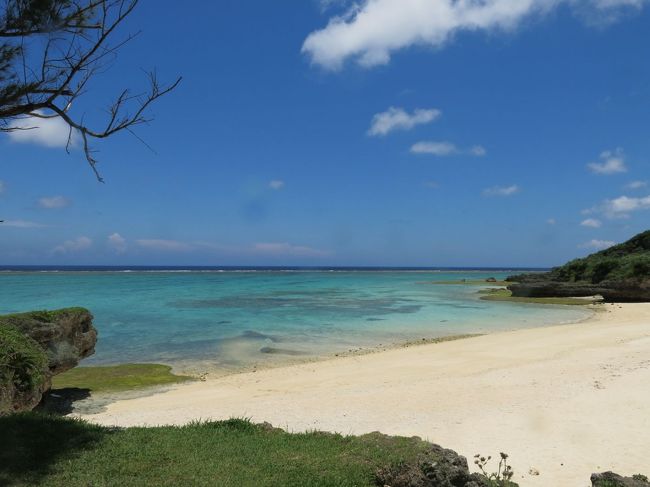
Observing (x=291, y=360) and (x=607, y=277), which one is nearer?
(x=291, y=360)

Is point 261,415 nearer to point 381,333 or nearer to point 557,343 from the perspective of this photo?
point 557,343

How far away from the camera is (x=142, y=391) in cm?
1589

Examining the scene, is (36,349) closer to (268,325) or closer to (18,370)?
(18,370)

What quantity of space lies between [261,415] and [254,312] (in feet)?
92.1

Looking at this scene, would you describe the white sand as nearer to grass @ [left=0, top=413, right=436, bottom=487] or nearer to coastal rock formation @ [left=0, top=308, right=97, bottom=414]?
coastal rock formation @ [left=0, top=308, right=97, bottom=414]

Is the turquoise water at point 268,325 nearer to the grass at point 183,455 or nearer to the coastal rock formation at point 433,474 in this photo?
the grass at point 183,455

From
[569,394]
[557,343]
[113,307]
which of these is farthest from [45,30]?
[113,307]

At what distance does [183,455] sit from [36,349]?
711 centimetres

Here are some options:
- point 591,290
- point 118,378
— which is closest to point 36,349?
point 118,378

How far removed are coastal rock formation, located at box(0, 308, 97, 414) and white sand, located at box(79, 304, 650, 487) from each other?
1.99 metres

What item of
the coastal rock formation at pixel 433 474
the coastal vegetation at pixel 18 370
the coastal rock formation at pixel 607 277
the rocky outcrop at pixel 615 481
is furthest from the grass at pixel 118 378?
the coastal rock formation at pixel 607 277

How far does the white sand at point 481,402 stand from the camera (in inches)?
342

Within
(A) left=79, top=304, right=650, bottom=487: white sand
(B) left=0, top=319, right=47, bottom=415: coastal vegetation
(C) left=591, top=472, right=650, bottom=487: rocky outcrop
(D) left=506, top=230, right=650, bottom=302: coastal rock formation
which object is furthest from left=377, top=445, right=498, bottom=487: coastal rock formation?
(D) left=506, top=230, right=650, bottom=302: coastal rock formation

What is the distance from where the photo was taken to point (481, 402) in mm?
11961
